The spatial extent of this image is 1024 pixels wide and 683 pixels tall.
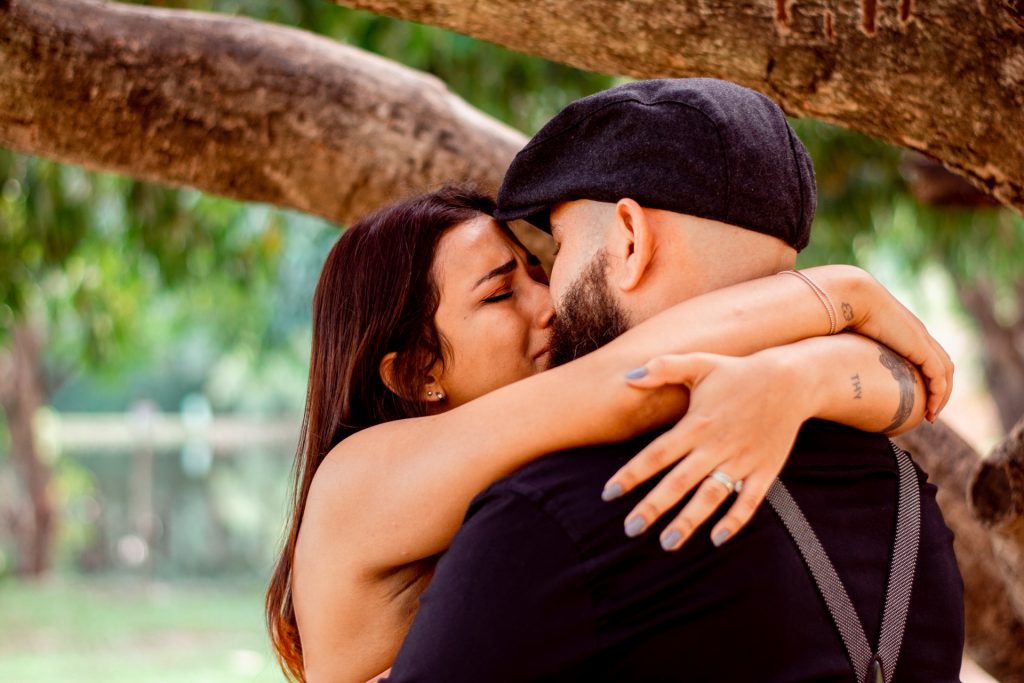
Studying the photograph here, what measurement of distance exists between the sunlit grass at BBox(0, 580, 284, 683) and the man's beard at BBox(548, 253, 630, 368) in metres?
7.38

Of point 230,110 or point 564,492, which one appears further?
point 230,110

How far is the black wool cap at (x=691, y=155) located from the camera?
1.91 metres

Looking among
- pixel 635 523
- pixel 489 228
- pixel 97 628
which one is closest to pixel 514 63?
pixel 489 228

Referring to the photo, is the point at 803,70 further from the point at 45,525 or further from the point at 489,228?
the point at 45,525

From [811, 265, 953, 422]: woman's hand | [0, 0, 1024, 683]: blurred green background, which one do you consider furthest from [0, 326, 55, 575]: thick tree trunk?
[811, 265, 953, 422]: woman's hand

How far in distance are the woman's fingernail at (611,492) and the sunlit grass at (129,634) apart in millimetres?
7721

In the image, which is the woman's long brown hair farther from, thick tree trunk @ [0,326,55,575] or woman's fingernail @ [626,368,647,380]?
thick tree trunk @ [0,326,55,575]

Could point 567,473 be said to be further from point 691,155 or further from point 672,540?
point 691,155

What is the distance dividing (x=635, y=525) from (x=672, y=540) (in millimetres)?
53

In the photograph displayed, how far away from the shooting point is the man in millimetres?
1591

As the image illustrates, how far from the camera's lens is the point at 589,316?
2.03m

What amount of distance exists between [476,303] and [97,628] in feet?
37.2

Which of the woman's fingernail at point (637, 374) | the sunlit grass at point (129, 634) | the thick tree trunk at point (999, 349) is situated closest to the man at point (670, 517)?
the woman's fingernail at point (637, 374)

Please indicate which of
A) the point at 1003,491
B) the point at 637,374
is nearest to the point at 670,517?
the point at 637,374
